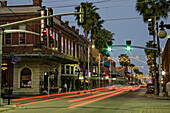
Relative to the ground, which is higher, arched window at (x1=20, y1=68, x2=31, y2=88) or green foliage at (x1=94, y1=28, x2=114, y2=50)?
green foliage at (x1=94, y1=28, x2=114, y2=50)

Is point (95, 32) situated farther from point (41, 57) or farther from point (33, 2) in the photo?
point (41, 57)

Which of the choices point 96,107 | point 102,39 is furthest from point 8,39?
point 102,39

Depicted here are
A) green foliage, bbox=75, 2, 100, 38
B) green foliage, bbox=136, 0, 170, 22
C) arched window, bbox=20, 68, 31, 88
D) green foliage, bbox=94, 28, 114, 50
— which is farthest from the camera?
green foliage, bbox=94, 28, 114, 50

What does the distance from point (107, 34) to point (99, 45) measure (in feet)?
20.5

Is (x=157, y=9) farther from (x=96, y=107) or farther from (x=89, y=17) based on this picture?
(x=96, y=107)

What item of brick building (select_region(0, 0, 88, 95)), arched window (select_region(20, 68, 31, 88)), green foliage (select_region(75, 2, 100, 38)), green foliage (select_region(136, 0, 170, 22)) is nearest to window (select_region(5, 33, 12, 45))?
brick building (select_region(0, 0, 88, 95))

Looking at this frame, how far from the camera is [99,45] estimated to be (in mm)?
68062

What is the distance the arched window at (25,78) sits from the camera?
41.4 m

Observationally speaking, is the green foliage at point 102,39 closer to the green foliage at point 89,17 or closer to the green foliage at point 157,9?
the green foliage at point 89,17

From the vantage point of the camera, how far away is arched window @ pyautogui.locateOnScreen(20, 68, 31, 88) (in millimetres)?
41406

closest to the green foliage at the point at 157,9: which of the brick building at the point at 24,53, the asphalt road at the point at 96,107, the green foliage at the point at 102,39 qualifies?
the brick building at the point at 24,53

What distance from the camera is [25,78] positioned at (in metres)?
41.6

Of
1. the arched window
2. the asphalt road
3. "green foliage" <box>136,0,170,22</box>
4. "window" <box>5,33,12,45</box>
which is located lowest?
the asphalt road

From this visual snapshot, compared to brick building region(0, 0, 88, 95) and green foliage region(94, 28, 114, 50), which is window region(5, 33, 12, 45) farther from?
green foliage region(94, 28, 114, 50)
